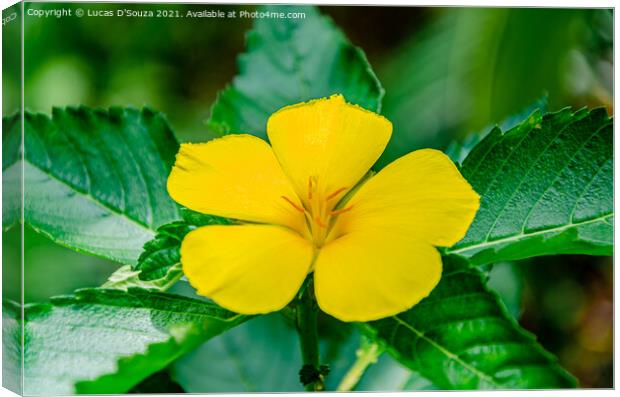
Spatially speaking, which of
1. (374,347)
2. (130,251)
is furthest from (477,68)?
(130,251)

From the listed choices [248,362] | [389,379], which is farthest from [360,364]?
[248,362]

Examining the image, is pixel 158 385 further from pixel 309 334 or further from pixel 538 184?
pixel 538 184

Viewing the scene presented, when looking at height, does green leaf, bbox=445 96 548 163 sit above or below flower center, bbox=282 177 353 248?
above

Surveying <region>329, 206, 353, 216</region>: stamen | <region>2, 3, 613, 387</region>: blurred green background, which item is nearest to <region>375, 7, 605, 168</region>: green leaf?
<region>2, 3, 613, 387</region>: blurred green background

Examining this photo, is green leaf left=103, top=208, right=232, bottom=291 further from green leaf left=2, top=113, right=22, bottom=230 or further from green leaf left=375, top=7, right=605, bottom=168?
green leaf left=375, top=7, right=605, bottom=168

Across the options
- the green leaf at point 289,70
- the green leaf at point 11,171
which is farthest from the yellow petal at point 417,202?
the green leaf at point 11,171

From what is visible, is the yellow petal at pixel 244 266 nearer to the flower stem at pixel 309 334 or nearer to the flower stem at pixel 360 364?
the flower stem at pixel 309 334

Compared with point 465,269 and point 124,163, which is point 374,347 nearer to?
point 465,269

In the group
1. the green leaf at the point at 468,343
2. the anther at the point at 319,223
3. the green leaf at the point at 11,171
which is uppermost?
the green leaf at the point at 11,171
